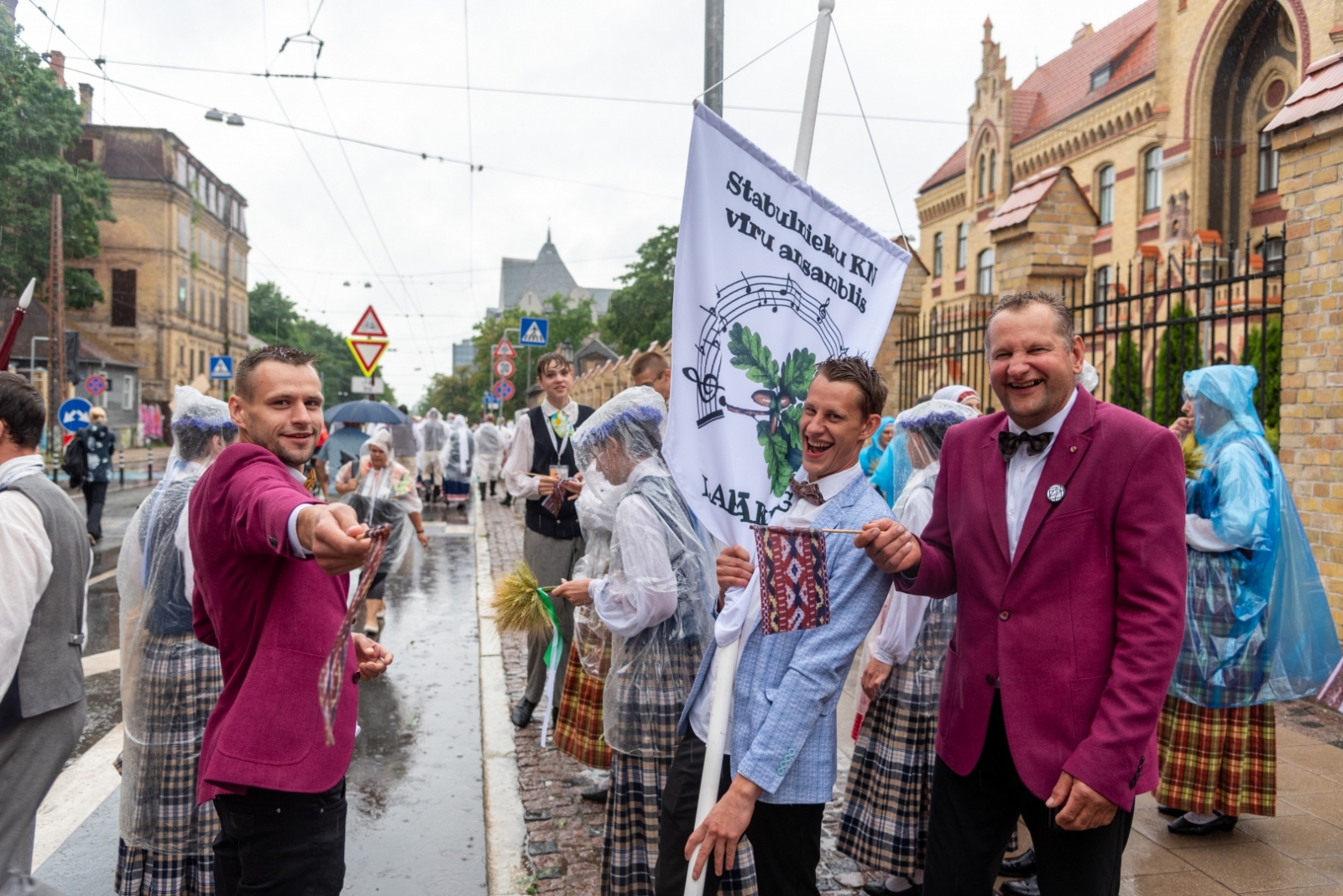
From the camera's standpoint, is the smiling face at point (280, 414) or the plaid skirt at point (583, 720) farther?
the plaid skirt at point (583, 720)

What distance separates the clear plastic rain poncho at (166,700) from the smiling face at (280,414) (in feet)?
3.99

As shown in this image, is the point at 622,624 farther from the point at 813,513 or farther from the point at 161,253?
the point at 161,253

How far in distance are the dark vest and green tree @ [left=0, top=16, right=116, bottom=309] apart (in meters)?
4.57

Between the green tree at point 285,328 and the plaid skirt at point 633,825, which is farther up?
the green tree at point 285,328

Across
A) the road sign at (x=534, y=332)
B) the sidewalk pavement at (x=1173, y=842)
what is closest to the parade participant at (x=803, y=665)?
the sidewalk pavement at (x=1173, y=842)

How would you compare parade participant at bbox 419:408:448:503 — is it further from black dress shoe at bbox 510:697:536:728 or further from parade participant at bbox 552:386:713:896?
parade participant at bbox 552:386:713:896

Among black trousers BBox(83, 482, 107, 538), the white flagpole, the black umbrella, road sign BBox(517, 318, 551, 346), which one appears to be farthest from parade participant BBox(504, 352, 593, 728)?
road sign BBox(517, 318, 551, 346)

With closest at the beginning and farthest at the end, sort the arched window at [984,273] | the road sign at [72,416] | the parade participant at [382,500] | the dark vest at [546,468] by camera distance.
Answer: the dark vest at [546,468], the parade participant at [382,500], the road sign at [72,416], the arched window at [984,273]

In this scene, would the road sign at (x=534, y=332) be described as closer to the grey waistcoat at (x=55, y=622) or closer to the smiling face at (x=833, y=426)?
the grey waistcoat at (x=55, y=622)

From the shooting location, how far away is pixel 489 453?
21.5 m

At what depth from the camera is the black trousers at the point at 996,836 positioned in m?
2.24

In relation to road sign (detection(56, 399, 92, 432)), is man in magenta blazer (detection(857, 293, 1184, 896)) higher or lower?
lower

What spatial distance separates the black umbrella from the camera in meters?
13.0

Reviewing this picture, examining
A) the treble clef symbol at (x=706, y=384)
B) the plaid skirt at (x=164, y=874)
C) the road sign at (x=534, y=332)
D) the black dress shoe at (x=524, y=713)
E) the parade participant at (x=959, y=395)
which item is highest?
the road sign at (x=534, y=332)
